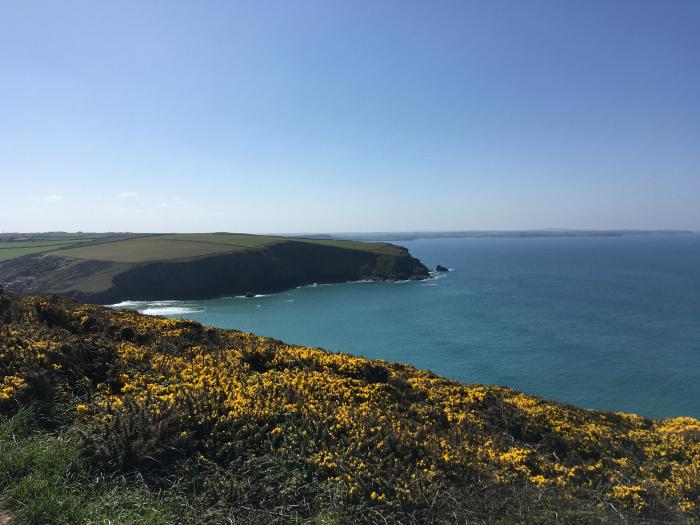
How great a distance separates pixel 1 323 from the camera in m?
9.63

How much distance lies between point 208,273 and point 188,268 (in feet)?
18.6

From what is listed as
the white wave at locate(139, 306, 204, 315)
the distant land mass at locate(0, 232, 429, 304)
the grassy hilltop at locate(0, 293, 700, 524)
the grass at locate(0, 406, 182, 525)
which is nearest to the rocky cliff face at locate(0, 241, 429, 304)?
A: the distant land mass at locate(0, 232, 429, 304)

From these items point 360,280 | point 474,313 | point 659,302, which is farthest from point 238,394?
point 360,280

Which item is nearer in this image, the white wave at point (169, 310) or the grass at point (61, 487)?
the grass at point (61, 487)

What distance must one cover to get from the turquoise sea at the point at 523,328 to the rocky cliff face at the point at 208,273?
28.2 feet

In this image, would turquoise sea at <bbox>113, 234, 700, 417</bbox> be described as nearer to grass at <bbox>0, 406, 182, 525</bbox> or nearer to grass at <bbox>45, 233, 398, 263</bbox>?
grass at <bbox>45, 233, 398, 263</bbox>

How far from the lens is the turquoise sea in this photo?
41.7m

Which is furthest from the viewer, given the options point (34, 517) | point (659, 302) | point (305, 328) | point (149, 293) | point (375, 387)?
point (149, 293)

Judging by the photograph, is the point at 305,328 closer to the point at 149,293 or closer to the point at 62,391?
the point at 149,293

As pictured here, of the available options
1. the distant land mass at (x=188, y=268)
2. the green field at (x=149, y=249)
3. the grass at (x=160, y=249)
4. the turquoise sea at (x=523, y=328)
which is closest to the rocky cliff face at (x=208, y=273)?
the distant land mass at (x=188, y=268)

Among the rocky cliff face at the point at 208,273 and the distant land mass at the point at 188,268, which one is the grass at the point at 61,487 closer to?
the distant land mass at the point at 188,268

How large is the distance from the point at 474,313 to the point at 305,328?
33.2m

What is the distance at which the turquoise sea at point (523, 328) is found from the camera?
41719 mm

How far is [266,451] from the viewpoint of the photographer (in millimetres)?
6418
